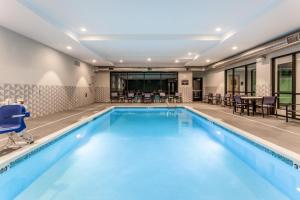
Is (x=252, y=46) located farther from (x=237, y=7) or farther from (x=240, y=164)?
Answer: (x=240, y=164)

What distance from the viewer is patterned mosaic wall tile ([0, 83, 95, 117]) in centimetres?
619

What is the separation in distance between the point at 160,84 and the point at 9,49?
1180cm

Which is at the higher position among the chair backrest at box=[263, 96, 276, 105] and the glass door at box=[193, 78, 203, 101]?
the glass door at box=[193, 78, 203, 101]

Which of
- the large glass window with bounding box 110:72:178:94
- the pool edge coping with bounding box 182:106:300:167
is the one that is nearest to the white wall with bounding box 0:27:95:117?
the large glass window with bounding box 110:72:178:94

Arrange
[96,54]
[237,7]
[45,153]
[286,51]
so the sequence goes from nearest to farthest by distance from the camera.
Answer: [45,153], [237,7], [286,51], [96,54]

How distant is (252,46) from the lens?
842cm

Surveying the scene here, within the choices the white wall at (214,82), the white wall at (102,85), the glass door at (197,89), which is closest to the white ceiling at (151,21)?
the white wall at (214,82)

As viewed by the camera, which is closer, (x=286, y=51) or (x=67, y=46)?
(x=286, y=51)

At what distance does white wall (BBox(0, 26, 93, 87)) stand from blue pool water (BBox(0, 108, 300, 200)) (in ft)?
8.92

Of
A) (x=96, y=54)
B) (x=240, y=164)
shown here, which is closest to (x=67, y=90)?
(x=96, y=54)

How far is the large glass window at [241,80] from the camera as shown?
1002cm

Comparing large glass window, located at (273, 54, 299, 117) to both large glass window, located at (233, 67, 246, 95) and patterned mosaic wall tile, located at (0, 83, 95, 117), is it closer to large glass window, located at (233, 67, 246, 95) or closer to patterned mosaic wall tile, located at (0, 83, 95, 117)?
large glass window, located at (233, 67, 246, 95)

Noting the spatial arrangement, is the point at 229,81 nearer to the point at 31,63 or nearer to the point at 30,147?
the point at 31,63

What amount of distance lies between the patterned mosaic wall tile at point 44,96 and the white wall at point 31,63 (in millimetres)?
184
